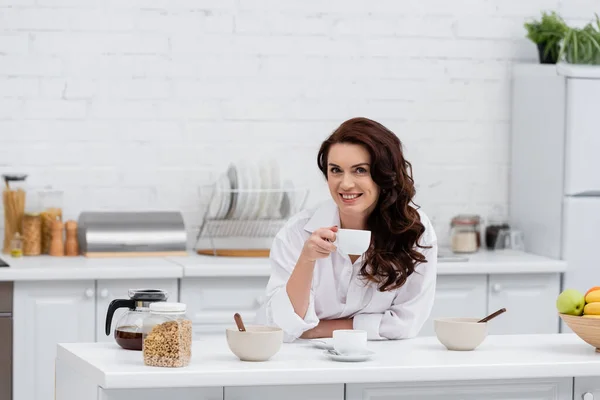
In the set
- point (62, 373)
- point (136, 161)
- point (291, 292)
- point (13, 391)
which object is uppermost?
point (136, 161)

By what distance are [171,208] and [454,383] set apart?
2480 mm

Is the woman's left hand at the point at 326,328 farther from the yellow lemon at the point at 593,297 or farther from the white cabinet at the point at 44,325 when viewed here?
the white cabinet at the point at 44,325

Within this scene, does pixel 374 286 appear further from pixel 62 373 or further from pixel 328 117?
pixel 328 117

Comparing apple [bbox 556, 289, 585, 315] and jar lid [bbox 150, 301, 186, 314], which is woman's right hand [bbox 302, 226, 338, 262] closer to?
jar lid [bbox 150, 301, 186, 314]

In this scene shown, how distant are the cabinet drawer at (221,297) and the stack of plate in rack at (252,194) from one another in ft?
1.38

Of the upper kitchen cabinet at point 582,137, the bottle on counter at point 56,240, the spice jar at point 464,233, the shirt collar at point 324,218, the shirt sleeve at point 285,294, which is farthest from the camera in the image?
the spice jar at point 464,233

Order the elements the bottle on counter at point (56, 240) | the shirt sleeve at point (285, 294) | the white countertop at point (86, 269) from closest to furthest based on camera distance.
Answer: the shirt sleeve at point (285, 294), the white countertop at point (86, 269), the bottle on counter at point (56, 240)

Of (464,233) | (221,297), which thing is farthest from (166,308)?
(464,233)

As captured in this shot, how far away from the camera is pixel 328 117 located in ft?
15.8

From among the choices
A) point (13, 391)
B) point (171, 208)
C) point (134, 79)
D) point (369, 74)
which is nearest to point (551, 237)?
point (369, 74)

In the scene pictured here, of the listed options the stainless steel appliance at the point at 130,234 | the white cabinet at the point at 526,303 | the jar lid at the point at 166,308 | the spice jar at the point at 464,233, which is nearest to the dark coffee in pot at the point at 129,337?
the jar lid at the point at 166,308

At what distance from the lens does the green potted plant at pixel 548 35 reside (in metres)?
4.69

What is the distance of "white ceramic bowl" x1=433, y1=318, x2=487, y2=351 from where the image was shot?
2590mm

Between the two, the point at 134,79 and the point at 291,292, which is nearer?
A: the point at 291,292
